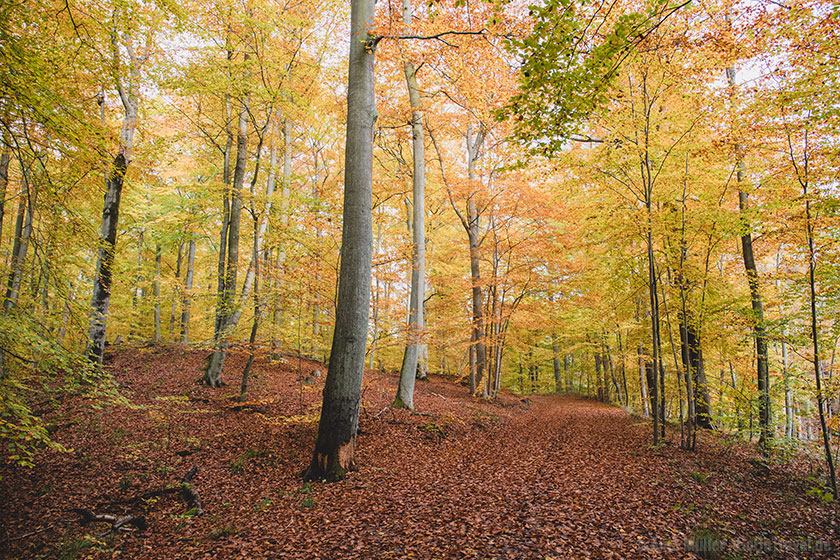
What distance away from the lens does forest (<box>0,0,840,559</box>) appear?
391 centimetres

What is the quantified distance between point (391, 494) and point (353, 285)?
2856mm

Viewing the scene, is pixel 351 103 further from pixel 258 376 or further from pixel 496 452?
pixel 258 376

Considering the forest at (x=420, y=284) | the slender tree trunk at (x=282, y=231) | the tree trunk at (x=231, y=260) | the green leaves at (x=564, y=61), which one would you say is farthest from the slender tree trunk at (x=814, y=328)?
the tree trunk at (x=231, y=260)

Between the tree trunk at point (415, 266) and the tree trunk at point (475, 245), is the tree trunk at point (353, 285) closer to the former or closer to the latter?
the tree trunk at point (415, 266)

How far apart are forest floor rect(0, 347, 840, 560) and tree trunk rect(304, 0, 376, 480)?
509 millimetres

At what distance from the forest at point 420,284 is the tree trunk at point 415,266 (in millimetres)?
85

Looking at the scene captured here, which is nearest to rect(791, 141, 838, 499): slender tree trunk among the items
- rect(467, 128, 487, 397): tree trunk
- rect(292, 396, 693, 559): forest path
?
rect(292, 396, 693, 559): forest path

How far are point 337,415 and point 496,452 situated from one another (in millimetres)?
3597

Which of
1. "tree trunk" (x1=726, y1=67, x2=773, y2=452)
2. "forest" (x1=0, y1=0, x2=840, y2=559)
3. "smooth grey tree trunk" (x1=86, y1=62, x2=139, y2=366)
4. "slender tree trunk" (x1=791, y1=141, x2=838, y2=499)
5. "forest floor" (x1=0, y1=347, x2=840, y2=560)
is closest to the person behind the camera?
"forest floor" (x1=0, y1=347, x2=840, y2=560)

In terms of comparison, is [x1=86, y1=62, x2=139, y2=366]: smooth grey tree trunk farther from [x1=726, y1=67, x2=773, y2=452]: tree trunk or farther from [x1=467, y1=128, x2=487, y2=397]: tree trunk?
[x1=726, y1=67, x2=773, y2=452]: tree trunk

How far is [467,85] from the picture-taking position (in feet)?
31.2

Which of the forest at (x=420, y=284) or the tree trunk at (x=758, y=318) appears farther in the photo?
the tree trunk at (x=758, y=318)

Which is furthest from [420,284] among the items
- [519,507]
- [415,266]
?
[519,507]

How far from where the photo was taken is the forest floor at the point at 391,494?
3.78 meters
